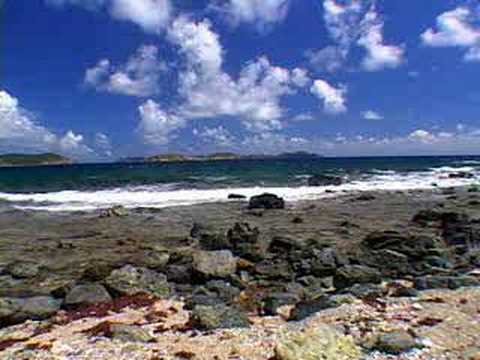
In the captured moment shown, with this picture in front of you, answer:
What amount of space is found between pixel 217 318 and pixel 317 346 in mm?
2431

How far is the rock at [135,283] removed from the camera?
559 inches

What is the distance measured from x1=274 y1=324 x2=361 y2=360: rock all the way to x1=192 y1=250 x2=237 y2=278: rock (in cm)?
513

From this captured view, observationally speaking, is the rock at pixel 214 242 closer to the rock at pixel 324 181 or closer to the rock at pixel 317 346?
the rock at pixel 317 346

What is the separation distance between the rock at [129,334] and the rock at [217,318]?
1.05m

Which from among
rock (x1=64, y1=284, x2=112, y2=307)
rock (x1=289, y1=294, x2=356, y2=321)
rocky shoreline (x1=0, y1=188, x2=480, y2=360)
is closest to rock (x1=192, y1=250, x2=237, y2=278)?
rocky shoreline (x1=0, y1=188, x2=480, y2=360)

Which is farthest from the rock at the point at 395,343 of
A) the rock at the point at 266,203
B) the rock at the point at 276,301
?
the rock at the point at 266,203

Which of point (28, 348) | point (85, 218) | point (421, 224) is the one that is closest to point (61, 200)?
point (85, 218)

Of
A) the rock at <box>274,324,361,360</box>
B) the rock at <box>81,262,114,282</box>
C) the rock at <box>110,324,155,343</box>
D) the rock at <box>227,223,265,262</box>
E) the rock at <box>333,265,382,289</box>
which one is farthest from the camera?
the rock at <box>227,223,265,262</box>

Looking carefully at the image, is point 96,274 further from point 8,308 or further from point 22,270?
point 8,308

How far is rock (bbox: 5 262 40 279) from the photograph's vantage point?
16.6m

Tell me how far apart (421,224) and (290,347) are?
17.7 metres

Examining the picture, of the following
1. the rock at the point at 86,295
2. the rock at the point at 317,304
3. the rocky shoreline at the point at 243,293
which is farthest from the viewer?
the rock at the point at 86,295

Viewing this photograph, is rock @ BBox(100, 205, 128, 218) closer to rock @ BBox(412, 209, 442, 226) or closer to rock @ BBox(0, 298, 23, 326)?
rock @ BBox(412, 209, 442, 226)

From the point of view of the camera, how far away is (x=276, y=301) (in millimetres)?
12805
